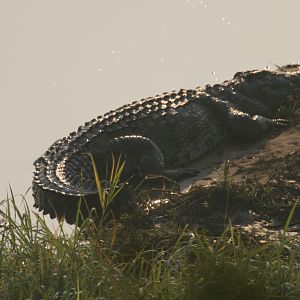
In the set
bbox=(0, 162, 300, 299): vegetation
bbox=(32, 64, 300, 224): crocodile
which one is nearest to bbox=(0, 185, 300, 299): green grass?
bbox=(0, 162, 300, 299): vegetation

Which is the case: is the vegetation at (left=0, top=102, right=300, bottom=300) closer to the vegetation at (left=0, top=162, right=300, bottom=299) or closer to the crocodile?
the vegetation at (left=0, top=162, right=300, bottom=299)

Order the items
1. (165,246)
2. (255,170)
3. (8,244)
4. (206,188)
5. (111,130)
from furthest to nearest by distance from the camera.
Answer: (111,130), (255,170), (206,188), (165,246), (8,244)

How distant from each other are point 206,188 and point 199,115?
3.32 metres

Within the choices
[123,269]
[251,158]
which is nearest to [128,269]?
[123,269]

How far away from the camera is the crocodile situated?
9719 mm

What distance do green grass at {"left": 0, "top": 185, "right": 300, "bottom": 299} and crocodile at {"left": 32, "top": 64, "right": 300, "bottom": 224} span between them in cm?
271

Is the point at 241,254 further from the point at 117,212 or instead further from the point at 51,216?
the point at 51,216

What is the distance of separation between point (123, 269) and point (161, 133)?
5445 millimetres

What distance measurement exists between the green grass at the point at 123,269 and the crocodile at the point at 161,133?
2.71 m

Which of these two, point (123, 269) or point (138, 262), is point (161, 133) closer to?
point (138, 262)

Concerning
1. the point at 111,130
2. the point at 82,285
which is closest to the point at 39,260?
the point at 82,285

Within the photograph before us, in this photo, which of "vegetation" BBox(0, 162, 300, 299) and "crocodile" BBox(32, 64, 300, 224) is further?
"crocodile" BBox(32, 64, 300, 224)

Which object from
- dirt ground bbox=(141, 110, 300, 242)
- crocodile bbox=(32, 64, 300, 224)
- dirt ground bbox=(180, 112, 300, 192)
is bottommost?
dirt ground bbox=(141, 110, 300, 242)

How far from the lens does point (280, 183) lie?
8.11 meters
